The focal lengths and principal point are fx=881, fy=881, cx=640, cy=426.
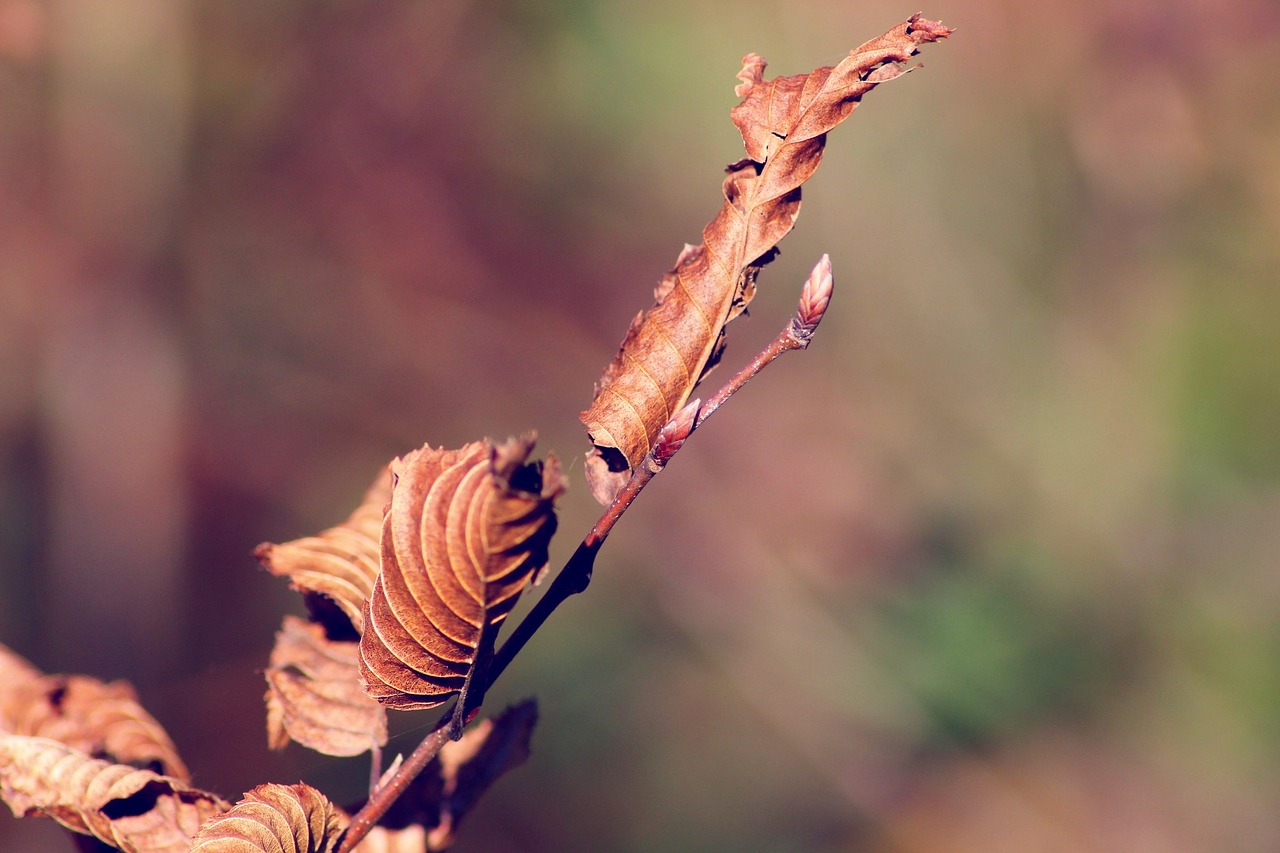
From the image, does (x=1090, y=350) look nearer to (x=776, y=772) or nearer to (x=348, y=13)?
(x=776, y=772)

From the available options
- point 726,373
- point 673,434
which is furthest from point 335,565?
point 726,373

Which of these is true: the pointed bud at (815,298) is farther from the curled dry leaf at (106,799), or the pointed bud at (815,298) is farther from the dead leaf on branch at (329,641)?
the curled dry leaf at (106,799)

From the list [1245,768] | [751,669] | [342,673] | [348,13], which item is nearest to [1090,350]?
[1245,768]

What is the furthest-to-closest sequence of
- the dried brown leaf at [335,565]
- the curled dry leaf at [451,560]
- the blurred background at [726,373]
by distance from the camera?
the blurred background at [726,373] → the dried brown leaf at [335,565] → the curled dry leaf at [451,560]

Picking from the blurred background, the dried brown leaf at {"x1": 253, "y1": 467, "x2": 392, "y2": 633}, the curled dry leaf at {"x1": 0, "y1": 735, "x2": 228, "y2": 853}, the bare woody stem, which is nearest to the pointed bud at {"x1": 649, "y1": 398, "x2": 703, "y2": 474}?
the bare woody stem

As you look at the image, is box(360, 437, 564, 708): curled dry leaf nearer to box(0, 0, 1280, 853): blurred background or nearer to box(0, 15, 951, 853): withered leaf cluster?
box(0, 15, 951, 853): withered leaf cluster

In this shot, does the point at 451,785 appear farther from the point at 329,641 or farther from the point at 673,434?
the point at 673,434

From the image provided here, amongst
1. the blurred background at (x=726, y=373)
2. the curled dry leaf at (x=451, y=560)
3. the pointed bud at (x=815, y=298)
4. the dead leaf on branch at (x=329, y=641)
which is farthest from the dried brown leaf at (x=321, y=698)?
the blurred background at (x=726, y=373)
